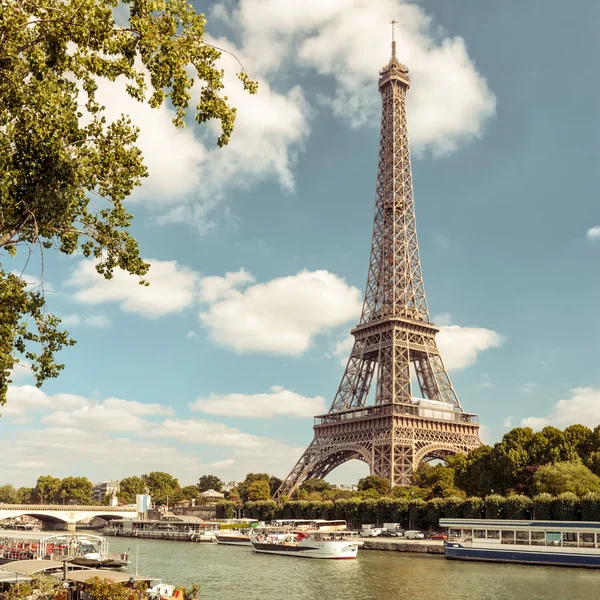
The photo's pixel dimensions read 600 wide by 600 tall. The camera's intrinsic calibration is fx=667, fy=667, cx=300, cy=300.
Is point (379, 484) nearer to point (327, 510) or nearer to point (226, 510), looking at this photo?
point (327, 510)

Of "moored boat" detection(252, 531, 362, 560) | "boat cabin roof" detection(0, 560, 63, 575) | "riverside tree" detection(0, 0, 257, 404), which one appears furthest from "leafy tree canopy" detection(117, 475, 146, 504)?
"riverside tree" detection(0, 0, 257, 404)

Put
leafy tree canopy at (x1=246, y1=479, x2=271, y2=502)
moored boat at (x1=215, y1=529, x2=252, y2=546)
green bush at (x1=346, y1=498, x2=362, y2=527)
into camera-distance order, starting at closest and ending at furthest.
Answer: moored boat at (x1=215, y1=529, x2=252, y2=546), green bush at (x1=346, y1=498, x2=362, y2=527), leafy tree canopy at (x1=246, y1=479, x2=271, y2=502)

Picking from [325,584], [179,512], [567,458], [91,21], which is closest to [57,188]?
[91,21]

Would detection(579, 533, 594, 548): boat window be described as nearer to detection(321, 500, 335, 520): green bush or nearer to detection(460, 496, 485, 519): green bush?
detection(460, 496, 485, 519): green bush

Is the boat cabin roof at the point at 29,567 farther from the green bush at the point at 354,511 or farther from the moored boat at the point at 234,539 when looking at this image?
the green bush at the point at 354,511

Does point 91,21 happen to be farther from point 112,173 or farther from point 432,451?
point 432,451

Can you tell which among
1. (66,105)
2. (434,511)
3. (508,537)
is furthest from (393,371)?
(66,105)

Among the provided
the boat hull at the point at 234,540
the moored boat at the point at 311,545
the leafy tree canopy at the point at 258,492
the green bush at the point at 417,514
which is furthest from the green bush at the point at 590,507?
the leafy tree canopy at the point at 258,492
